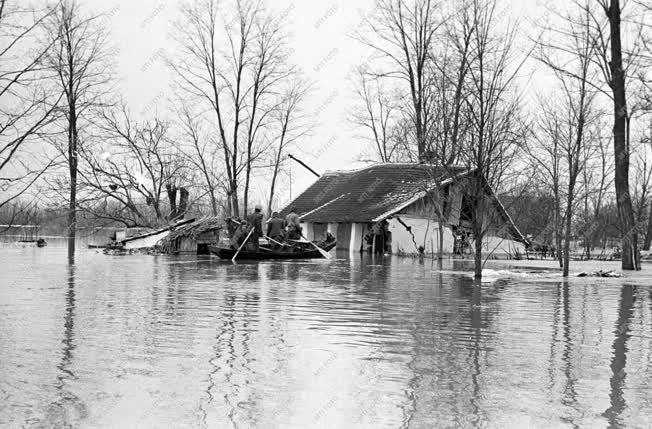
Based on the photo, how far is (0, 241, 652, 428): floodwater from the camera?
7223mm

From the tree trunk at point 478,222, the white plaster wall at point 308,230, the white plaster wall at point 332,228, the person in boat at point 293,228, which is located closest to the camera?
the tree trunk at point 478,222

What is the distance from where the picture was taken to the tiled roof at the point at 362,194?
158 feet

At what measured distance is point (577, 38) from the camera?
26.1 m

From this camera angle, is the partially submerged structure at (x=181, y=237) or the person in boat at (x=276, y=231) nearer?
the person in boat at (x=276, y=231)

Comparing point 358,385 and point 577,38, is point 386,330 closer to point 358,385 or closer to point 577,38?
point 358,385

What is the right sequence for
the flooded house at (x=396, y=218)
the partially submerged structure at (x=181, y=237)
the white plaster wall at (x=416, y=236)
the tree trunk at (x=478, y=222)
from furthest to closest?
the white plaster wall at (x=416, y=236) → the flooded house at (x=396, y=218) → the partially submerged structure at (x=181, y=237) → the tree trunk at (x=478, y=222)

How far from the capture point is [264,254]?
34.8 m

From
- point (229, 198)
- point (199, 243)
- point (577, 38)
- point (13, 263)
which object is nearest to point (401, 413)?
point (577, 38)

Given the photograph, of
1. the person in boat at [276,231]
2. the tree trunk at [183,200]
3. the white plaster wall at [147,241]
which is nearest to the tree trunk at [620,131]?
the person in boat at [276,231]

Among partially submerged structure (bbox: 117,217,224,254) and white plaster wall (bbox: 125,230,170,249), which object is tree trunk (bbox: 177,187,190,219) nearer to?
partially submerged structure (bbox: 117,217,224,254)

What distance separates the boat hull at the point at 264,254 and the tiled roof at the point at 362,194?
36.3 feet

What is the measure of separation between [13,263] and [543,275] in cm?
1617

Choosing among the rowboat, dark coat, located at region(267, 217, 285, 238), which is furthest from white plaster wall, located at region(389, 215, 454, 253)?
dark coat, located at region(267, 217, 285, 238)

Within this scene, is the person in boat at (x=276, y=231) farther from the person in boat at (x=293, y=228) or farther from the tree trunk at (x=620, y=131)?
the tree trunk at (x=620, y=131)
